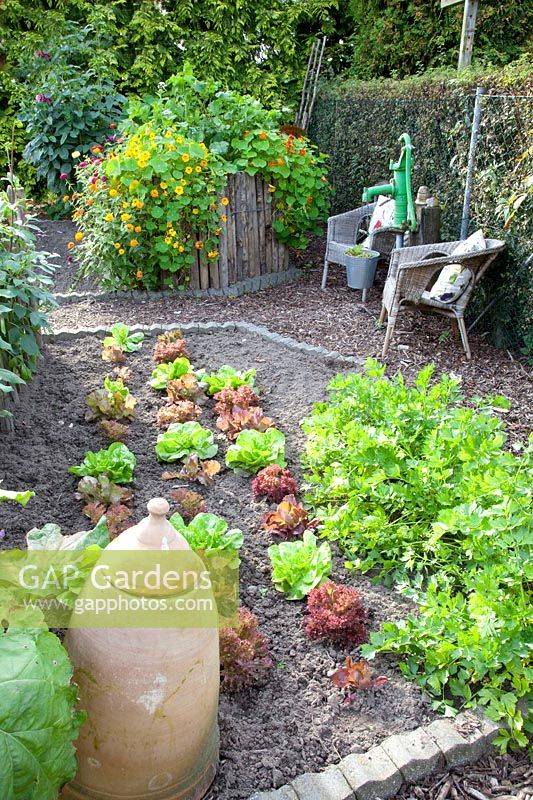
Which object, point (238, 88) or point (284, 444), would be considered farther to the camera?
point (238, 88)

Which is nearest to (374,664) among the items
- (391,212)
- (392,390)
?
(392,390)

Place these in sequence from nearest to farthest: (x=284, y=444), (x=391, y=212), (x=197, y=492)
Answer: (x=197, y=492) < (x=284, y=444) < (x=391, y=212)

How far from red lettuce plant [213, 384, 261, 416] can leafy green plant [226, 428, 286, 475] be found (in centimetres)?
43

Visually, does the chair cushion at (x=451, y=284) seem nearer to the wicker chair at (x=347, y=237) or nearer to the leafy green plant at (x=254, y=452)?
the wicker chair at (x=347, y=237)

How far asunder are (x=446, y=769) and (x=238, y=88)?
9855mm

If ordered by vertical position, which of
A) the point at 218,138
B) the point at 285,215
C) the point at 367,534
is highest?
the point at 218,138

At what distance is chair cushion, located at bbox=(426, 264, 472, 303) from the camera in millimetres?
5125

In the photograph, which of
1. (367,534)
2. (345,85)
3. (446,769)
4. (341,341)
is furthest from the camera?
(345,85)

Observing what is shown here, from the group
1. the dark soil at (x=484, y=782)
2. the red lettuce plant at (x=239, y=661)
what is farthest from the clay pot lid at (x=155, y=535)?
the dark soil at (x=484, y=782)

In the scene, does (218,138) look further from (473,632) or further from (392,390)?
(473,632)

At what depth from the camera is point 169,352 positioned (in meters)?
4.78

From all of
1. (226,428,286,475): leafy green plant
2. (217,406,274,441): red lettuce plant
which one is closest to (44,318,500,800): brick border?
(226,428,286,475): leafy green plant

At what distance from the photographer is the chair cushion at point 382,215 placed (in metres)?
6.33

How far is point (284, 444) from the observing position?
12.4 ft
